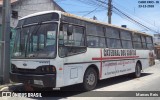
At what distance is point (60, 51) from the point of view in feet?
29.0

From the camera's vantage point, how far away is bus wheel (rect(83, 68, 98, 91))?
10212 millimetres

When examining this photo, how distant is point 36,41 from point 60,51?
98 centimetres

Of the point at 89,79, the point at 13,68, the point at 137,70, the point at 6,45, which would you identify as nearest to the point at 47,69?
the point at 13,68

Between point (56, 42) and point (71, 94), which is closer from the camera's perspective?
point (56, 42)

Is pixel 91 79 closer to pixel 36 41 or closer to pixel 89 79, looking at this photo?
pixel 89 79

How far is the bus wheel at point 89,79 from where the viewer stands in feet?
33.5

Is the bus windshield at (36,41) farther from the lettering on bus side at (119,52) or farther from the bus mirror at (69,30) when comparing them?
the lettering on bus side at (119,52)

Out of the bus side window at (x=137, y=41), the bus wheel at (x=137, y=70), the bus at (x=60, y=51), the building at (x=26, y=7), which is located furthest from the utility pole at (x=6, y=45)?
the building at (x=26, y=7)

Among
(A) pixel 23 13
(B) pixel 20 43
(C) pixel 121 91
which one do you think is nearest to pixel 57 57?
(B) pixel 20 43

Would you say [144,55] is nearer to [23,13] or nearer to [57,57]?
[57,57]

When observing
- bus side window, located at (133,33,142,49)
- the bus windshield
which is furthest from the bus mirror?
bus side window, located at (133,33,142,49)

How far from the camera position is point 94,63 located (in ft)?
35.3

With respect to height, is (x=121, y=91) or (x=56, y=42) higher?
(x=56, y=42)

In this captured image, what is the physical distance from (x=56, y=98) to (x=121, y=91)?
8.90 ft
